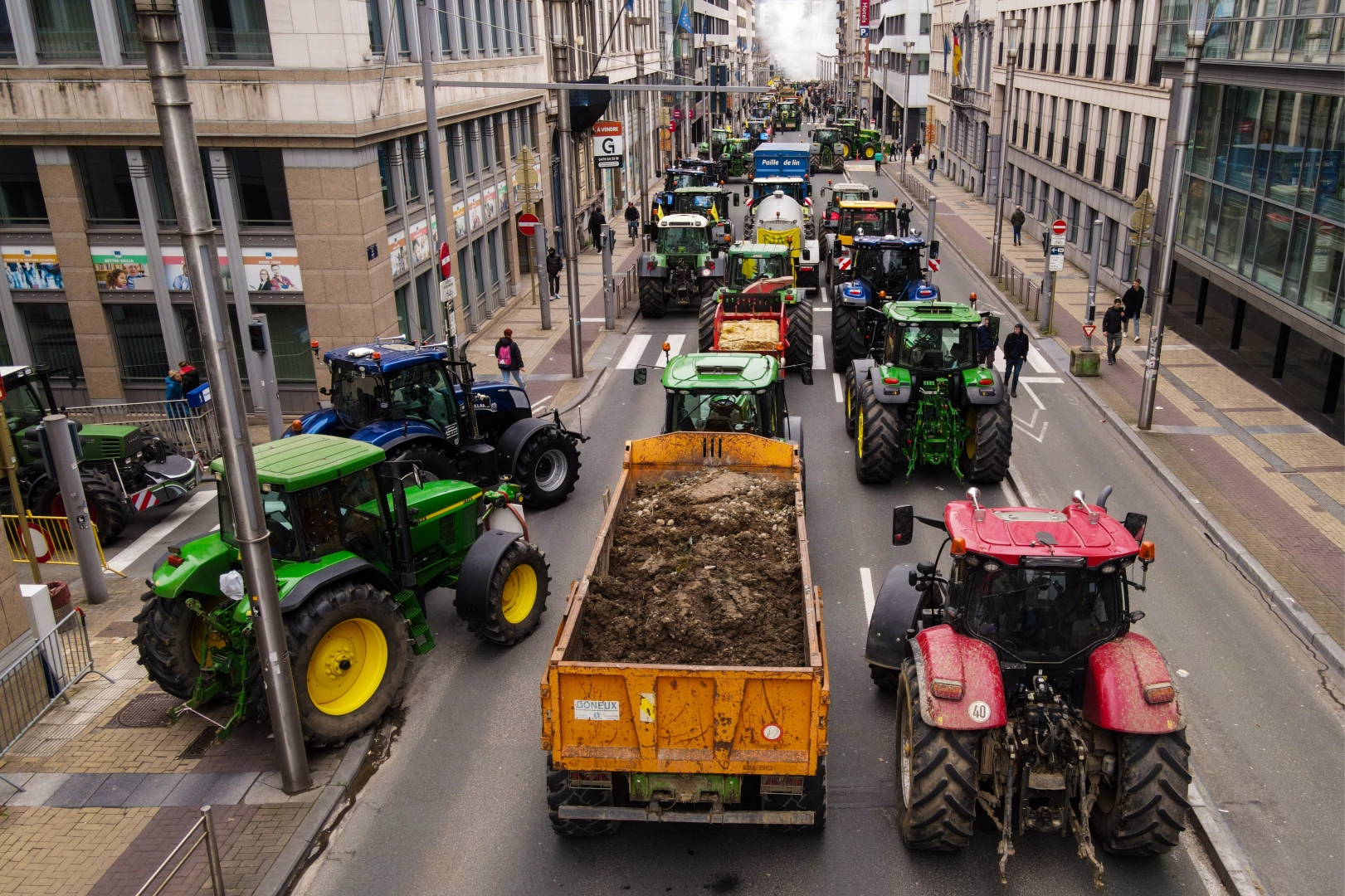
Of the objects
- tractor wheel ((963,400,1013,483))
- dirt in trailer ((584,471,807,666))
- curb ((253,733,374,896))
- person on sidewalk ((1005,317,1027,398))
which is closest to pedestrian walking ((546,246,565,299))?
person on sidewalk ((1005,317,1027,398))

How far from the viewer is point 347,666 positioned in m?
9.70

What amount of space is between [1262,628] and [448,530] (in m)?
9.44

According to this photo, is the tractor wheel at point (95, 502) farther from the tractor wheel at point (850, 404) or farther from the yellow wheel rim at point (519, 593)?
the tractor wheel at point (850, 404)

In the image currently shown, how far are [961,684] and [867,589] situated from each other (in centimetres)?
512

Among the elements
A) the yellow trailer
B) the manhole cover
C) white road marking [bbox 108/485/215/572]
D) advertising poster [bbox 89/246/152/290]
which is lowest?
white road marking [bbox 108/485/215/572]

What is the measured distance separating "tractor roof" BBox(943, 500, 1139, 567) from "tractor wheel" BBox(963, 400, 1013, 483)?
266 inches

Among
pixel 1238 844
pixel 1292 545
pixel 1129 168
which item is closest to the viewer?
pixel 1238 844

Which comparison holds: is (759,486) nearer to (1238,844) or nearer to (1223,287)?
(1238,844)

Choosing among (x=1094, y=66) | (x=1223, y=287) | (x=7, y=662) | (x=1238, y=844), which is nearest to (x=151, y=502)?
(x=7, y=662)

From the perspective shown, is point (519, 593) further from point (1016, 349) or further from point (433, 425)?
point (1016, 349)

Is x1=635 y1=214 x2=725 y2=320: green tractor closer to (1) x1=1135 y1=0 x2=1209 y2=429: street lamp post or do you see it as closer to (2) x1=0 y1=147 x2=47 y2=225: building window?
(1) x1=1135 y1=0 x2=1209 y2=429: street lamp post

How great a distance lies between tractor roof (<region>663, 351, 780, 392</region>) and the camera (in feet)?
A: 44.7

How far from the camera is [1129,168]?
3045 cm

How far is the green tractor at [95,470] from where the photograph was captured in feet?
48.0
